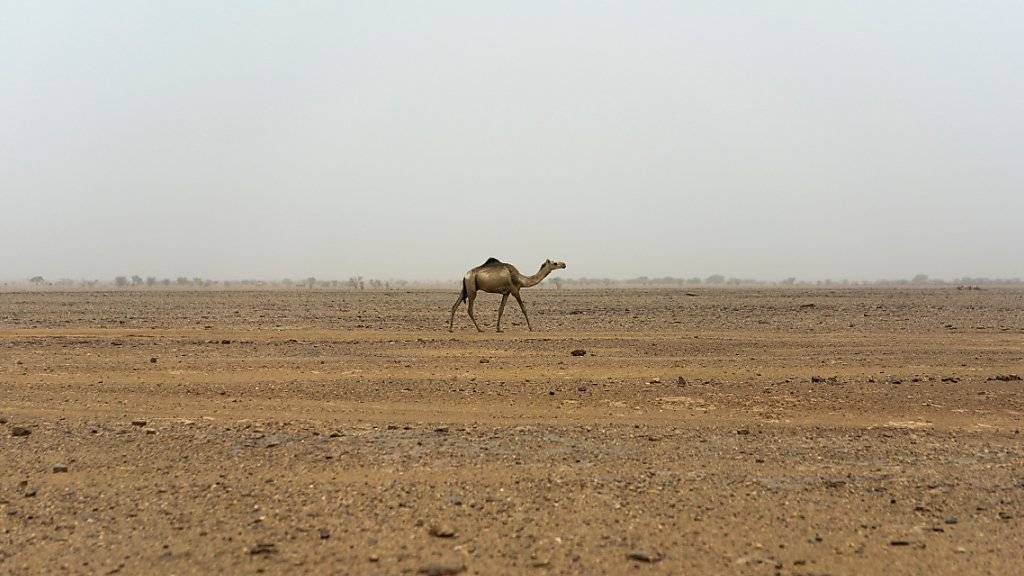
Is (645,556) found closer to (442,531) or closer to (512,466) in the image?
(442,531)

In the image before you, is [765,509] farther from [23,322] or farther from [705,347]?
[23,322]

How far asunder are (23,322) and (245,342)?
13049 mm

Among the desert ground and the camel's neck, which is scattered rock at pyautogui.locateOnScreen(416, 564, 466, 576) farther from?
the camel's neck

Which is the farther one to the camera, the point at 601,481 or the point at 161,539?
the point at 601,481

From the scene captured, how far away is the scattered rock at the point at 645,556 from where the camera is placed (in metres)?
4.79

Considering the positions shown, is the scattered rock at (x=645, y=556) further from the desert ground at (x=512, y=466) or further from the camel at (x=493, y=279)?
the camel at (x=493, y=279)

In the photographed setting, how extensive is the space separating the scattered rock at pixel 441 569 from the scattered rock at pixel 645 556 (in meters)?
1.13

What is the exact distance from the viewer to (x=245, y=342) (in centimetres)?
1728

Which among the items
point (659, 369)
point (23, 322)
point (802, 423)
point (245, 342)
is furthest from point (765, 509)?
point (23, 322)

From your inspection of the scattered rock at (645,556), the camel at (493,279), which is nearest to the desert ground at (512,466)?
the scattered rock at (645,556)

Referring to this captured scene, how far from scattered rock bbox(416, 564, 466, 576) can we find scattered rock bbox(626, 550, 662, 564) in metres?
1.13

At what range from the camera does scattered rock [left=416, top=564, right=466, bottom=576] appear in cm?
459

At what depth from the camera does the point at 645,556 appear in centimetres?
481

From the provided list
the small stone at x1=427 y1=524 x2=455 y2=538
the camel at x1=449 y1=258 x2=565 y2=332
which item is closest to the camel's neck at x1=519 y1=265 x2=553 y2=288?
the camel at x1=449 y1=258 x2=565 y2=332
